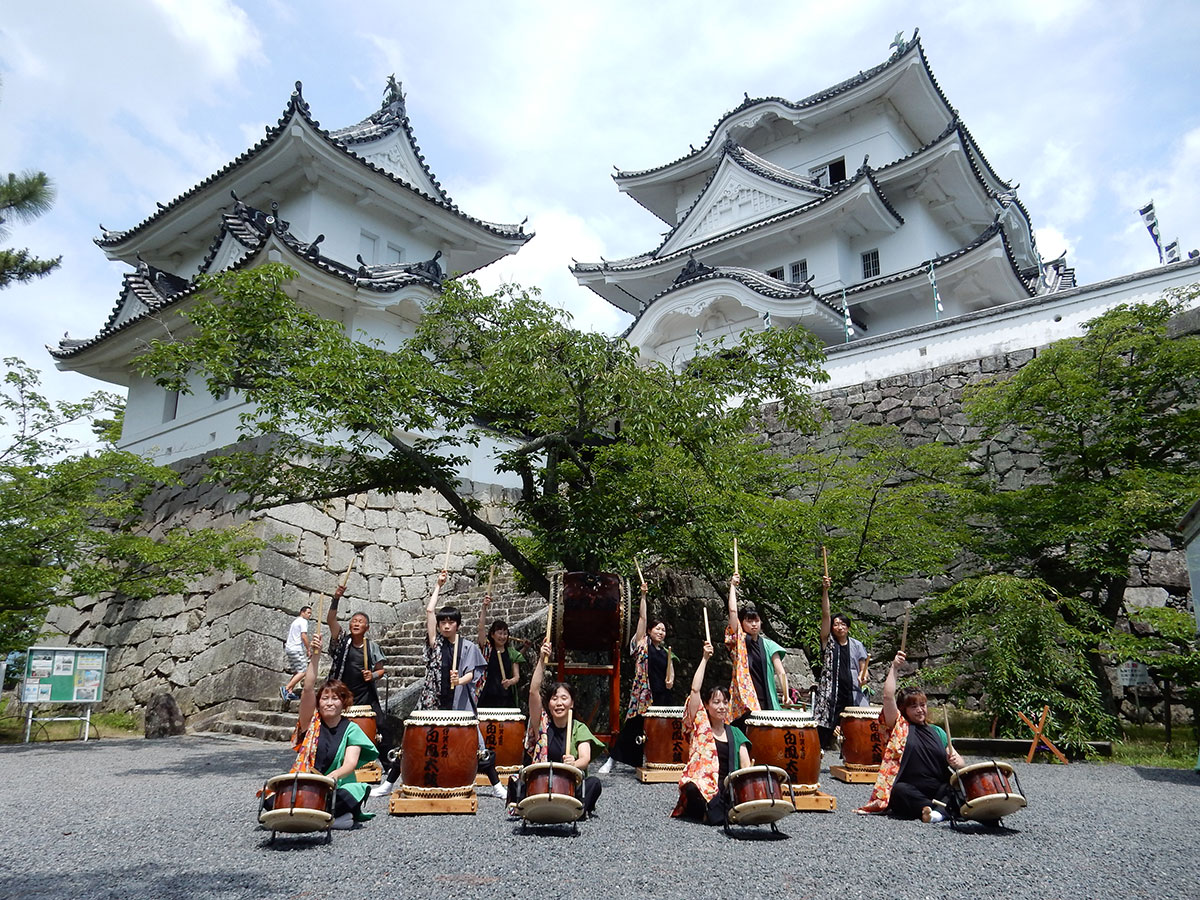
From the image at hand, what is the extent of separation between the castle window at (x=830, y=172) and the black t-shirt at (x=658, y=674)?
17507 mm

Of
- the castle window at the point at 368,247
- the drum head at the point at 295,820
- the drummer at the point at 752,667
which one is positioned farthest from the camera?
the castle window at the point at 368,247

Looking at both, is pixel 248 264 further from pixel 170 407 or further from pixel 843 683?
pixel 843 683

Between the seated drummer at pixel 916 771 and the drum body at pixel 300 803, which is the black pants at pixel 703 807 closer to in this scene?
the seated drummer at pixel 916 771

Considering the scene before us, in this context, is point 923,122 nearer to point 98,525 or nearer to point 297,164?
point 297,164

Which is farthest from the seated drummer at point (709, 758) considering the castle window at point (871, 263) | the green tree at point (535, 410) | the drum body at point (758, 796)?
the castle window at point (871, 263)

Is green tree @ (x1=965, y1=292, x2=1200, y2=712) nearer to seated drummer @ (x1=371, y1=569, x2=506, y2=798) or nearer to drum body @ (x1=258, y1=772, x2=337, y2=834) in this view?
seated drummer @ (x1=371, y1=569, x2=506, y2=798)

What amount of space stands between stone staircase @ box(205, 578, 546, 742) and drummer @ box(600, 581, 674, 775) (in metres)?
3.00

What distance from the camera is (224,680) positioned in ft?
38.5

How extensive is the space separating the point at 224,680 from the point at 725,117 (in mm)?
19663

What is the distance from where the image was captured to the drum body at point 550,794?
4.82 metres

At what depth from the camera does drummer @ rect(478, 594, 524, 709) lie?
7031mm

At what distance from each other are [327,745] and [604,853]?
191 centimetres

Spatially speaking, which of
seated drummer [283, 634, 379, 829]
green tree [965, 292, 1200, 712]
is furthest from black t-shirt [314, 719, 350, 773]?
green tree [965, 292, 1200, 712]

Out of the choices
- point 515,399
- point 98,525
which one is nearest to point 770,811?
point 515,399
